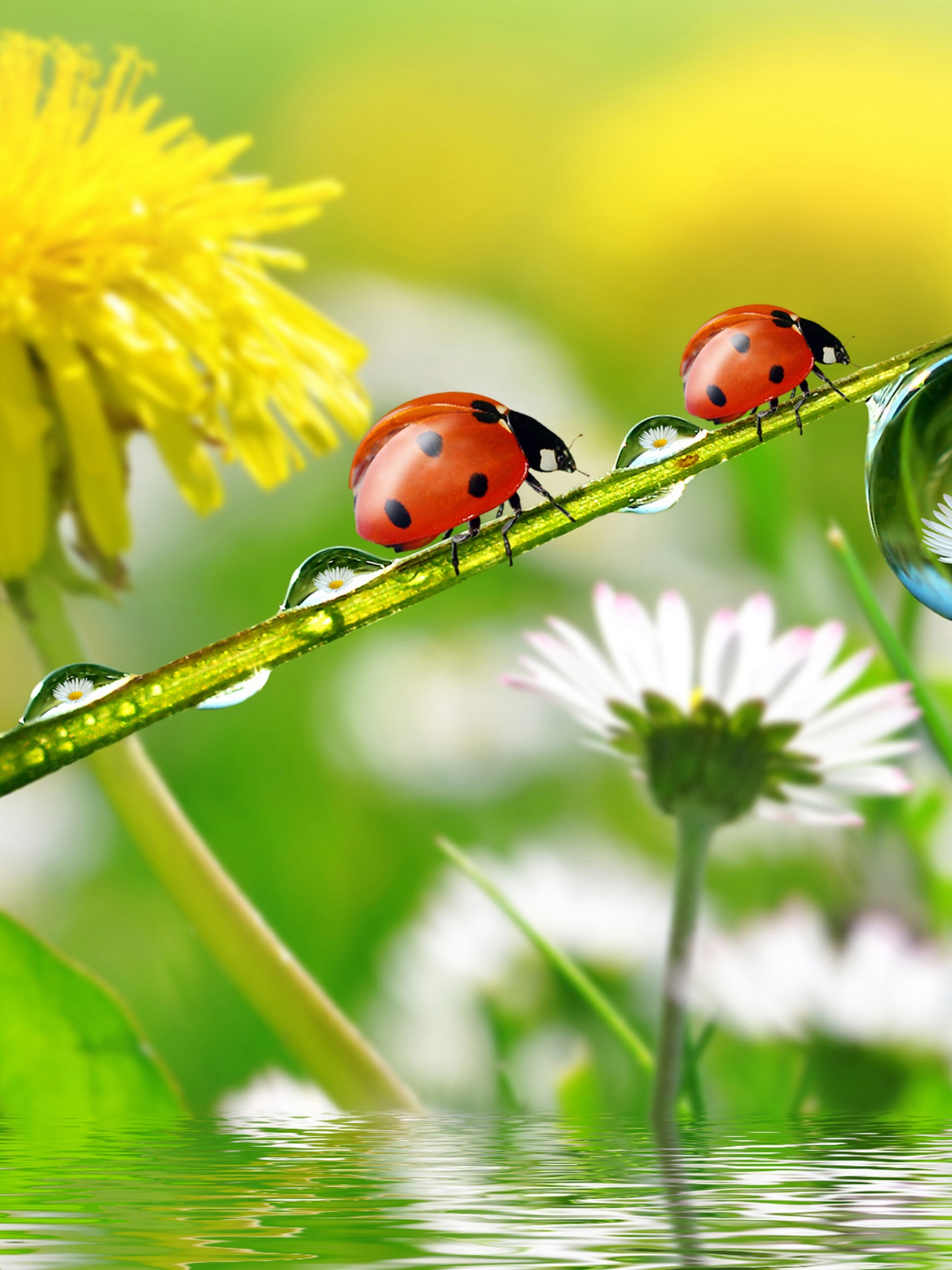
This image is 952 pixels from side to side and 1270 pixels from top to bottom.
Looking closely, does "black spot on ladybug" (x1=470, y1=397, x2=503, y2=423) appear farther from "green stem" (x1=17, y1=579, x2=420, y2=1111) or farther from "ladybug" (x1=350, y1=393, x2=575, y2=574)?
"green stem" (x1=17, y1=579, x2=420, y2=1111)

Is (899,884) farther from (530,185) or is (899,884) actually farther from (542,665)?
(530,185)

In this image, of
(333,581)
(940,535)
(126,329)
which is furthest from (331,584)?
(126,329)

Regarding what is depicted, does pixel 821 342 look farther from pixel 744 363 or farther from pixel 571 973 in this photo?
pixel 571 973

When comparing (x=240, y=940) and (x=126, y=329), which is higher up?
(x=126, y=329)

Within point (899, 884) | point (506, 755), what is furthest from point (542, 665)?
point (899, 884)

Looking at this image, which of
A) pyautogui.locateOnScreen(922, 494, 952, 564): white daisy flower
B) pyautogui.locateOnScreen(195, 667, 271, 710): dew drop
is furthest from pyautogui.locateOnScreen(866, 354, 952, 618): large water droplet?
pyautogui.locateOnScreen(195, 667, 271, 710): dew drop

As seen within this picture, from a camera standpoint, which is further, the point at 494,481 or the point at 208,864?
the point at 208,864

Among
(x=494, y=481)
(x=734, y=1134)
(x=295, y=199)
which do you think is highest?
(x=295, y=199)
